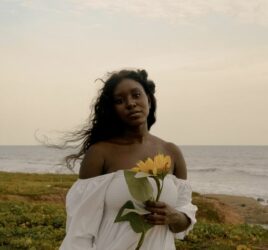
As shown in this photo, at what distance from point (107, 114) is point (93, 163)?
0.35 metres

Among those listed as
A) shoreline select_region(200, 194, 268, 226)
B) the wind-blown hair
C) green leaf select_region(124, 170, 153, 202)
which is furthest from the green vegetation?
shoreline select_region(200, 194, 268, 226)

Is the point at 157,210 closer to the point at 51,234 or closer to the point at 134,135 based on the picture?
the point at 134,135

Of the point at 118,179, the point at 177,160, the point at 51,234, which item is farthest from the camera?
the point at 51,234

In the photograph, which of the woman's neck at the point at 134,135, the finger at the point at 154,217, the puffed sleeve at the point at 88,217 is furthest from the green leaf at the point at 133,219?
the woman's neck at the point at 134,135

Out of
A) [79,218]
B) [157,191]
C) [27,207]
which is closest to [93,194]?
[79,218]

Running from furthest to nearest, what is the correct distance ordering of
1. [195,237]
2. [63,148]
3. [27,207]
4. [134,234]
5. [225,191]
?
[225,191] < [27,207] < [195,237] < [63,148] < [134,234]

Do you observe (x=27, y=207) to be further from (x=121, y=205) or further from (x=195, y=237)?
(x=121, y=205)

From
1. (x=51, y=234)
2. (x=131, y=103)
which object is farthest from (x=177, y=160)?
(x=51, y=234)

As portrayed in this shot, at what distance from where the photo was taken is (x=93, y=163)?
325 cm

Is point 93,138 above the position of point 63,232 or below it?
above

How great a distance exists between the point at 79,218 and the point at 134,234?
1.11ft

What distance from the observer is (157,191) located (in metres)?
3.08

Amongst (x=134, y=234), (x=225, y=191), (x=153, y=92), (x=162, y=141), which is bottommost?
(x=225, y=191)

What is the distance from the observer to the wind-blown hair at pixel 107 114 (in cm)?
342
